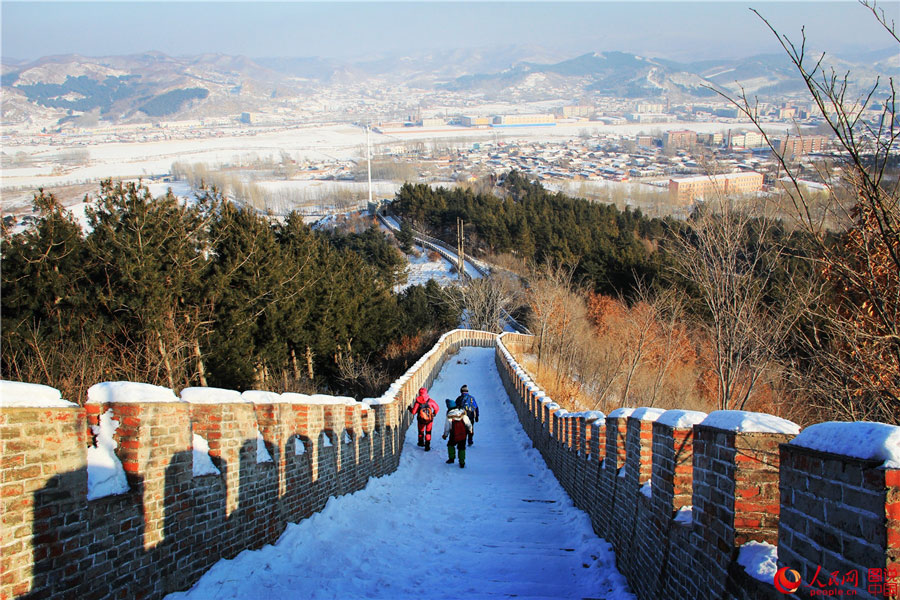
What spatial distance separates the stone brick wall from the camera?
3.60 metres

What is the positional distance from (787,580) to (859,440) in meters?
0.86

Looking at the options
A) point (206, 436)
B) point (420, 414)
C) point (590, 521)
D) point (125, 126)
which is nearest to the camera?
point (206, 436)

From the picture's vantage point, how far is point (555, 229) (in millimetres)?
66375

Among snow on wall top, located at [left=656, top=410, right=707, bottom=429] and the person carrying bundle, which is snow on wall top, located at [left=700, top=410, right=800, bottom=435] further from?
the person carrying bundle

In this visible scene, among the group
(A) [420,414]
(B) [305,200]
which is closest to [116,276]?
(A) [420,414]

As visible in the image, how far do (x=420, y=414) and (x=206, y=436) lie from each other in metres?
8.95

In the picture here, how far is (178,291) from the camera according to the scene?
21516 millimetres

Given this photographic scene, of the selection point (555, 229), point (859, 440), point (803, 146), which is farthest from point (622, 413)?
point (555, 229)

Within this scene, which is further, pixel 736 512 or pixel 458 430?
pixel 458 430

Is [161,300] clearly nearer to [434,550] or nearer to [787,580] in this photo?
[434,550]

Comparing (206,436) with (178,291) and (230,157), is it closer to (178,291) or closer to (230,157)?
(178,291)

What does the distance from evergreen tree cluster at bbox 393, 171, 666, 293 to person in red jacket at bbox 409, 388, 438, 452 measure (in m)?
28.6

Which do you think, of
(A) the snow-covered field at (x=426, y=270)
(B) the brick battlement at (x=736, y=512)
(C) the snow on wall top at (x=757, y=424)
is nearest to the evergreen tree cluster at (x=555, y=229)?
(A) the snow-covered field at (x=426, y=270)

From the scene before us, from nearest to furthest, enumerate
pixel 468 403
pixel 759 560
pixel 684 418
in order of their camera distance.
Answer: pixel 759 560, pixel 684 418, pixel 468 403
